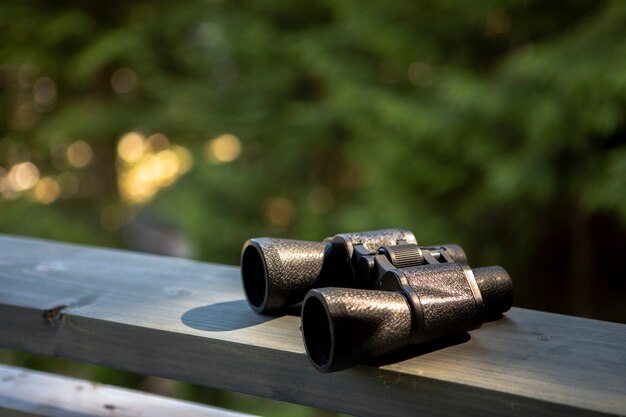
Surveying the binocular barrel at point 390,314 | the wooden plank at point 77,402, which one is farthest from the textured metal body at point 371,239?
the wooden plank at point 77,402

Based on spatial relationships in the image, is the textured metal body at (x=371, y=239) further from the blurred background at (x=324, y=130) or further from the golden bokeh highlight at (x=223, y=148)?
the golden bokeh highlight at (x=223, y=148)

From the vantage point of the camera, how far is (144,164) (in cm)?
685

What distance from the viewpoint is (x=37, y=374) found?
4.45ft

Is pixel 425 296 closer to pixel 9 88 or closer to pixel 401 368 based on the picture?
pixel 401 368

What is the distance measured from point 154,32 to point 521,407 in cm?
547

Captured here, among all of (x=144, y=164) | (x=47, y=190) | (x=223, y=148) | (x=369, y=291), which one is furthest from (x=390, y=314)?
(x=144, y=164)

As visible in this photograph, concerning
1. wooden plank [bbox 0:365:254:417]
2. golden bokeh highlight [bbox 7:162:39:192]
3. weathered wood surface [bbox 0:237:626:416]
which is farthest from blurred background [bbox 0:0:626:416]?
wooden plank [bbox 0:365:254:417]

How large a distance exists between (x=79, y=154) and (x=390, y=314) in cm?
607

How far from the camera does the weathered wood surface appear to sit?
834 millimetres

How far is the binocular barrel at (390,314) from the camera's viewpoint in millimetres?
846

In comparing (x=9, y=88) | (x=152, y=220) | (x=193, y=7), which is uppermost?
(x=193, y=7)

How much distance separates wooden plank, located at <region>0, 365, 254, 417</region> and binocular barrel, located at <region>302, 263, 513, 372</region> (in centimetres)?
37

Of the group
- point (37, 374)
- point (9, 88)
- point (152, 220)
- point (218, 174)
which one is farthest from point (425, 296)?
point (9, 88)

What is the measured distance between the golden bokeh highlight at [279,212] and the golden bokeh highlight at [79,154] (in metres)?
1.91
